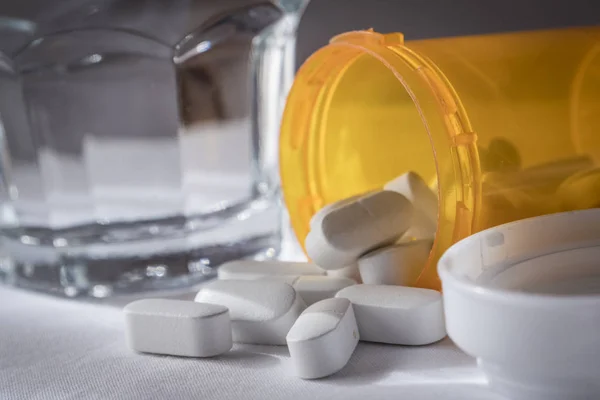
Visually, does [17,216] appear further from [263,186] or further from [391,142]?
[391,142]

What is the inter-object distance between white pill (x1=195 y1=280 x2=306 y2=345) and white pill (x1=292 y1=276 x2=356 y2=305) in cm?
3

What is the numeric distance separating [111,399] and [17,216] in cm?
→ 37

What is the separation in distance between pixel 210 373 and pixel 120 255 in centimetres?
26

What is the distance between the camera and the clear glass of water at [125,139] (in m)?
0.80

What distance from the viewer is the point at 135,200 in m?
0.84

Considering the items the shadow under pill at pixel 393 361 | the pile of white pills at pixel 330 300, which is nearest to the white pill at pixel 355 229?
the pile of white pills at pixel 330 300

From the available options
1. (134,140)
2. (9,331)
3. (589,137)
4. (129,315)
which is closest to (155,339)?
(129,315)

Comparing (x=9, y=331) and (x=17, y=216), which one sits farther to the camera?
(x=17, y=216)

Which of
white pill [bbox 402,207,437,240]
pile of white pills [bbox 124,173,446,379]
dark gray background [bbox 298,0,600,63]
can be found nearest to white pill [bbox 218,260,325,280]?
pile of white pills [bbox 124,173,446,379]

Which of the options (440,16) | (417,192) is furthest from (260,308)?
(440,16)

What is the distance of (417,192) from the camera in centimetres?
76

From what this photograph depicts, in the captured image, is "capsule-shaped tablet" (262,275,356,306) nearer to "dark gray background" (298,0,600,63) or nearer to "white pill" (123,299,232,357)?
"white pill" (123,299,232,357)

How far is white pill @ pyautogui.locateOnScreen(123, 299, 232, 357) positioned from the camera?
0.60 metres

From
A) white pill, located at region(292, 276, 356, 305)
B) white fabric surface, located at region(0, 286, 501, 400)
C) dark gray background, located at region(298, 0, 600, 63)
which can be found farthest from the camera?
dark gray background, located at region(298, 0, 600, 63)
